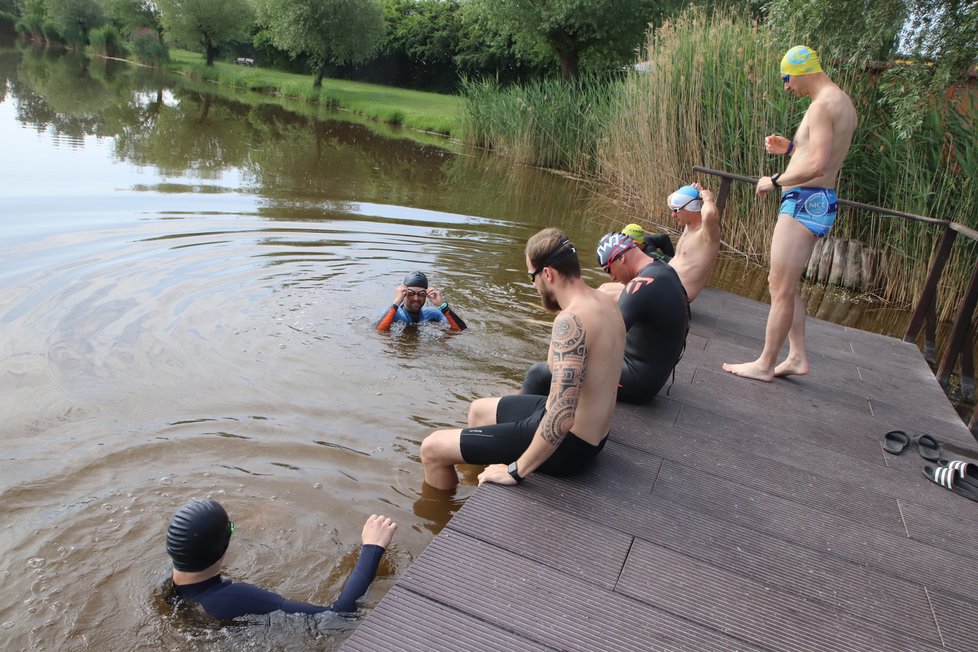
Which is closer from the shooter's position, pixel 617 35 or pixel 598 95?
pixel 598 95

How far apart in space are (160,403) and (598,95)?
15.5 metres

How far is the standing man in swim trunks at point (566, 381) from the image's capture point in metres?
3.07

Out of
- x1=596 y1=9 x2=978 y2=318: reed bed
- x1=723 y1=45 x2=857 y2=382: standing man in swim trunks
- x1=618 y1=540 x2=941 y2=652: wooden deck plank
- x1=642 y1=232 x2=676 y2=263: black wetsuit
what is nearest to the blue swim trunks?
x1=723 y1=45 x2=857 y2=382: standing man in swim trunks

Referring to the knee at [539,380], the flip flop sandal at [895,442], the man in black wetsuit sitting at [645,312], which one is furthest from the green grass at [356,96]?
the flip flop sandal at [895,442]

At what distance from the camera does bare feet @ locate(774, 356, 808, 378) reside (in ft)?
17.9

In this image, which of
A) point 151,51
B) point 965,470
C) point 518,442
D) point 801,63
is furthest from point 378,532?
point 151,51

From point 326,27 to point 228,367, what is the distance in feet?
118

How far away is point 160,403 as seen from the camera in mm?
5141

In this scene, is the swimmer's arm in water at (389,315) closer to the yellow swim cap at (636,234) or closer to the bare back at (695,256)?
the yellow swim cap at (636,234)

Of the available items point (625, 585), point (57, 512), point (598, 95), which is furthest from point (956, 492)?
point (598, 95)

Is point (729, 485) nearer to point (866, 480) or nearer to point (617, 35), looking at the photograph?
point (866, 480)

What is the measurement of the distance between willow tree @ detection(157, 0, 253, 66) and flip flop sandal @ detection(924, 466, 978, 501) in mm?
48845

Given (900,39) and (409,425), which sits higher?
(900,39)

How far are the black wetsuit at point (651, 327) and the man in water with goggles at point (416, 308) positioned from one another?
2615 millimetres
